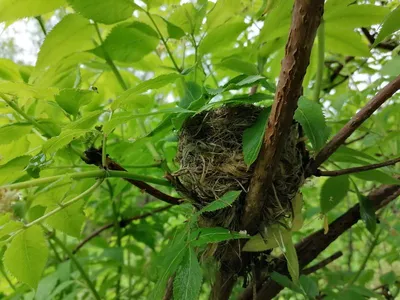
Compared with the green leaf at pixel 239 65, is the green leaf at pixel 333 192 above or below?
below

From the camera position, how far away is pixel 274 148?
45 centimetres

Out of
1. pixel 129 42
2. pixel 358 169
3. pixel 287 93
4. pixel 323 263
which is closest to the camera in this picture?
pixel 287 93

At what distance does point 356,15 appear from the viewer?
57 cm

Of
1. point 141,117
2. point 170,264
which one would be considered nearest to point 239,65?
point 141,117

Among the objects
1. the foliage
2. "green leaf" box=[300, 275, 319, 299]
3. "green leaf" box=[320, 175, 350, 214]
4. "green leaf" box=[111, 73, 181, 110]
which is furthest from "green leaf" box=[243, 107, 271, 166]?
"green leaf" box=[300, 275, 319, 299]

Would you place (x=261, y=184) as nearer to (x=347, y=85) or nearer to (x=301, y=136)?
(x=301, y=136)

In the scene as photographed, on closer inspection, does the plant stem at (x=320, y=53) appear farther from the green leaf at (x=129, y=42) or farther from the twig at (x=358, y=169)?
the green leaf at (x=129, y=42)

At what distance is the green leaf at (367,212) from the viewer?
629 millimetres

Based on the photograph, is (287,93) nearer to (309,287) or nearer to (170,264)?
(170,264)

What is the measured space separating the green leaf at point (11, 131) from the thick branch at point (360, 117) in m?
0.38

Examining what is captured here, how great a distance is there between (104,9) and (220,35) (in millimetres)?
176

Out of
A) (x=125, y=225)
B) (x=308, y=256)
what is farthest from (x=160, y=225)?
(x=308, y=256)

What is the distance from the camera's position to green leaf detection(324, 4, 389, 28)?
57 cm

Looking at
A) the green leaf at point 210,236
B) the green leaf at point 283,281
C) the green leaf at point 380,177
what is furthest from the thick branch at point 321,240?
the green leaf at point 210,236
